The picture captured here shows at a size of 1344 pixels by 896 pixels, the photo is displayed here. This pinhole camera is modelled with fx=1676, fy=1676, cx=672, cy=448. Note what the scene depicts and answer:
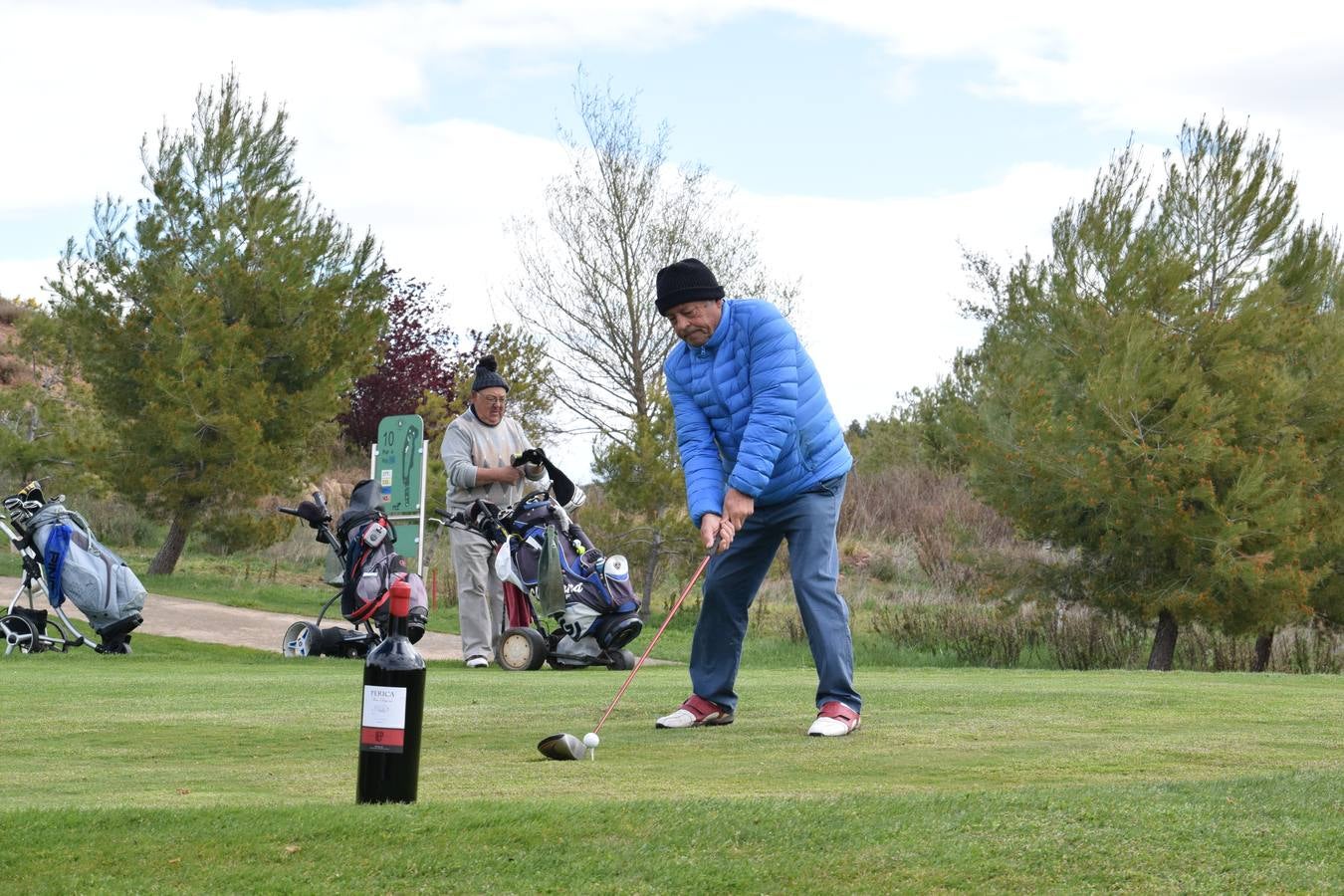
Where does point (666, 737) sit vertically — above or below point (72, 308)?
below

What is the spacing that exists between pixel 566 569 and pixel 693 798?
7.91 meters

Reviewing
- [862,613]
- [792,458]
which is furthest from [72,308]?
[792,458]

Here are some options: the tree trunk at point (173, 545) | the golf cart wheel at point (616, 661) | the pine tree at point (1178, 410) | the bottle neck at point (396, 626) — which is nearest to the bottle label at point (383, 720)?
the bottle neck at point (396, 626)

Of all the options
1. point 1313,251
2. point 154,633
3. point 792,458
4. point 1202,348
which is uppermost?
point 1313,251

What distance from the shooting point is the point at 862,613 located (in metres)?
25.2

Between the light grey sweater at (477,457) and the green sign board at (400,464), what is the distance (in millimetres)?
7270

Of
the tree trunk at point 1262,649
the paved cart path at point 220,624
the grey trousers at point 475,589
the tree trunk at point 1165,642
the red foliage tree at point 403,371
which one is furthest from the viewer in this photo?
the red foliage tree at point 403,371

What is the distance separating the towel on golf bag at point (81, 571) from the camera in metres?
13.9


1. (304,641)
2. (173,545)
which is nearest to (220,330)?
(173,545)

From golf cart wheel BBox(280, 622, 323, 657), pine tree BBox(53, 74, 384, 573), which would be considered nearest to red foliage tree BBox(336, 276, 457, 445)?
pine tree BBox(53, 74, 384, 573)

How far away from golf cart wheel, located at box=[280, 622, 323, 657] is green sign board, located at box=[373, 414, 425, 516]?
17.8 ft

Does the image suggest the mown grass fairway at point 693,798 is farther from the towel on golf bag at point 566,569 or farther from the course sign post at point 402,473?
the course sign post at point 402,473

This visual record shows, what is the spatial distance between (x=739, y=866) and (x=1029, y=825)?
2.69ft

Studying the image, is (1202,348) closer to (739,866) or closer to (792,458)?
(792,458)
